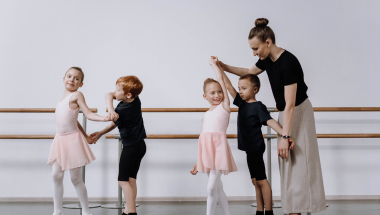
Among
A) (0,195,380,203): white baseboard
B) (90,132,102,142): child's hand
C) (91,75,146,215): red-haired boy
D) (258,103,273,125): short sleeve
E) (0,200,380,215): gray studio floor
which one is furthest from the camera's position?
(0,195,380,203): white baseboard

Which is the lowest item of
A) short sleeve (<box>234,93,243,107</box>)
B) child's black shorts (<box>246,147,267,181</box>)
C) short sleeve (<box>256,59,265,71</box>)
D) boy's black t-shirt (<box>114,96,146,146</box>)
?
child's black shorts (<box>246,147,267,181</box>)

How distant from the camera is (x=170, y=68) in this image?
115 inches

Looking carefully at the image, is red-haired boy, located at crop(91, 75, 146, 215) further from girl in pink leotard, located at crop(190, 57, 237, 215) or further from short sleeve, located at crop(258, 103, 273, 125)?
short sleeve, located at crop(258, 103, 273, 125)

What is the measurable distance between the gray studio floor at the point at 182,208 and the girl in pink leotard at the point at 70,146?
418 millimetres

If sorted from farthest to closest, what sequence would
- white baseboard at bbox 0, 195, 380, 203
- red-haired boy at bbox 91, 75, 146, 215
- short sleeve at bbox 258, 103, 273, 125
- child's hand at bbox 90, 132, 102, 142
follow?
white baseboard at bbox 0, 195, 380, 203 → child's hand at bbox 90, 132, 102, 142 → red-haired boy at bbox 91, 75, 146, 215 → short sleeve at bbox 258, 103, 273, 125

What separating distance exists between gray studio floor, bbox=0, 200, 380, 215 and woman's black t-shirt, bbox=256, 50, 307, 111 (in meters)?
1.04

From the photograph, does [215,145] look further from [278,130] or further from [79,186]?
[79,186]

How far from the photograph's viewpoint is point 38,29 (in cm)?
294

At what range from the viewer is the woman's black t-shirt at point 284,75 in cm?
148

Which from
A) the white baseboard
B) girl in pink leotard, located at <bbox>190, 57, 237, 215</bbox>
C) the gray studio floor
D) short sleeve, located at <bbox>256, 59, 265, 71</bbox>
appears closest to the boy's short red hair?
girl in pink leotard, located at <bbox>190, 57, 237, 215</bbox>

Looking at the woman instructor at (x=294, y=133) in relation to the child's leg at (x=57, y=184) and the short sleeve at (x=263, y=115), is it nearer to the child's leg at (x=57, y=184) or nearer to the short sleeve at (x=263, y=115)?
the short sleeve at (x=263, y=115)

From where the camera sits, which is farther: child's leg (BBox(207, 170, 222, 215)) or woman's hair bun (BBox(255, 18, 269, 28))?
child's leg (BBox(207, 170, 222, 215))

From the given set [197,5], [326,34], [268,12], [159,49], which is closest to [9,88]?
[159,49]

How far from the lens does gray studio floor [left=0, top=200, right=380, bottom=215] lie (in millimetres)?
2273
